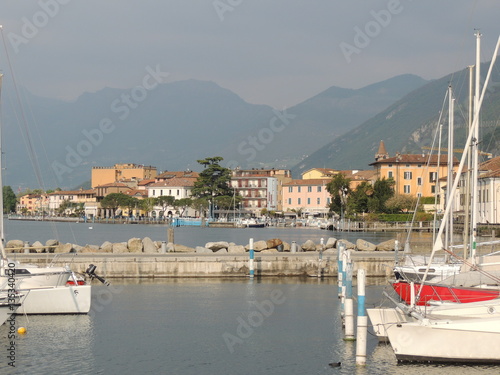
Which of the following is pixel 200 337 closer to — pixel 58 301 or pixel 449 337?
pixel 58 301

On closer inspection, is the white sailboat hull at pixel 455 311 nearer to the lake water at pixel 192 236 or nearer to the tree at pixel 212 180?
the lake water at pixel 192 236

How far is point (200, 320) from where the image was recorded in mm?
32562

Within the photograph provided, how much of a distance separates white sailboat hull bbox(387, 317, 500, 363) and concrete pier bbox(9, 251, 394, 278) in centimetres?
2069

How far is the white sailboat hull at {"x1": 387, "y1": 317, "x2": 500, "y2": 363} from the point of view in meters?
22.8

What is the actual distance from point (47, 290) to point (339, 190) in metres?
109

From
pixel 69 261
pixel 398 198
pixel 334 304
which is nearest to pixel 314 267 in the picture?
pixel 334 304

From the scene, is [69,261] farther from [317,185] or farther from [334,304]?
[317,185]

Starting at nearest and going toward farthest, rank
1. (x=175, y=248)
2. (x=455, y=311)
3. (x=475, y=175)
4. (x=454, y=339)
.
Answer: (x=454, y=339), (x=455, y=311), (x=475, y=175), (x=175, y=248)

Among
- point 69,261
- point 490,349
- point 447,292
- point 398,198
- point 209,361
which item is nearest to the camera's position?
point 490,349

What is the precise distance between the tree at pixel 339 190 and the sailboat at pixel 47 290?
10648 centimetres

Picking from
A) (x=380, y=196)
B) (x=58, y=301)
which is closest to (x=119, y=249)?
(x=58, y=301)

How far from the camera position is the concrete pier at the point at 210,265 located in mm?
43438

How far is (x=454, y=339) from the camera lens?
75.3 feet

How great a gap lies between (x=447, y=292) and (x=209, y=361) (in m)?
8.34
